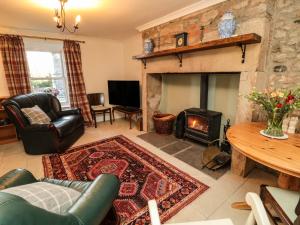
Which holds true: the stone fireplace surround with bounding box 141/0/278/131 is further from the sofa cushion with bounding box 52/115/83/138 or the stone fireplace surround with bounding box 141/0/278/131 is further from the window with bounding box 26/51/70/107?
the window with bounding box 26/51/70/107

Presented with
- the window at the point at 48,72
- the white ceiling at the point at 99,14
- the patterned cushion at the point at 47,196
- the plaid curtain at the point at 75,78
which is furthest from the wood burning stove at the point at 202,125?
the window at the point at 48,72

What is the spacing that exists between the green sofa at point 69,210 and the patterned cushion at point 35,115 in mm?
1885

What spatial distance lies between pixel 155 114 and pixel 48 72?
9.34ft

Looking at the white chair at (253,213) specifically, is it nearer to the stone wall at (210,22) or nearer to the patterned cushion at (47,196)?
the patterned cushion at (47,196)

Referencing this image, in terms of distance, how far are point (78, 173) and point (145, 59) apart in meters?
2.59

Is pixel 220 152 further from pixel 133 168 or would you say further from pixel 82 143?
pixel 82 143

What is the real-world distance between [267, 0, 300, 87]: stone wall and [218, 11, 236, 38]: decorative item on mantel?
48cm

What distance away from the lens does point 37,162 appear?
2742mm

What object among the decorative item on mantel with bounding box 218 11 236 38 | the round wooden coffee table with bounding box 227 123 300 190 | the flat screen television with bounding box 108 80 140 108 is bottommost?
the round wooden coffee table with bounding box 227 123 300 190

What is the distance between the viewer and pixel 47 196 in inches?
38.8

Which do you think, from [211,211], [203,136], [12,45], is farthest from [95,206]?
[12,45]

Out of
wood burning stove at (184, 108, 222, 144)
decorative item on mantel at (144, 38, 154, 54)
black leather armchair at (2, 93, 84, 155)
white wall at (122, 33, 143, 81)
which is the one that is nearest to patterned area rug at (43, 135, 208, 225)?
black leather armchair at (2, 93, 84, 155)

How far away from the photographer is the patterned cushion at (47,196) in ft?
2.97

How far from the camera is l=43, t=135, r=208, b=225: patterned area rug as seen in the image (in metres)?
1.79
